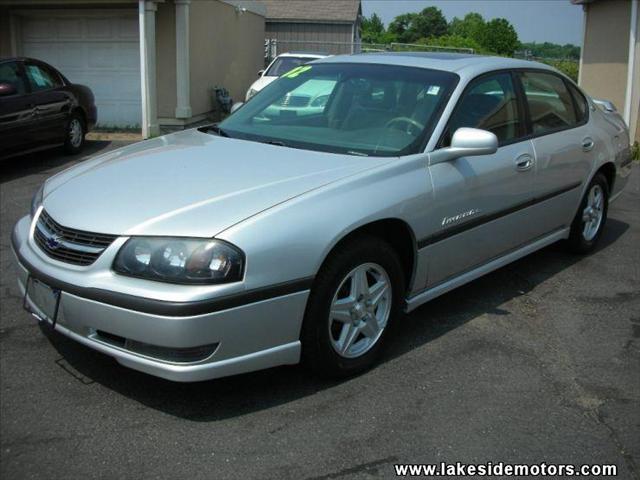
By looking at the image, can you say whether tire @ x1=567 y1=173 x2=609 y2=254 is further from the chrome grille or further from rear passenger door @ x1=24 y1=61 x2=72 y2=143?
rear passenger door @ x1=24 y1=61 x2=72 y2=143

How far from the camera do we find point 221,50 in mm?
16984

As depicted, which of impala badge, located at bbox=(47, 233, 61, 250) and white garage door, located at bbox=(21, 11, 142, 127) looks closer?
impala badge, located at bbox=(47, 233, 61, 250)

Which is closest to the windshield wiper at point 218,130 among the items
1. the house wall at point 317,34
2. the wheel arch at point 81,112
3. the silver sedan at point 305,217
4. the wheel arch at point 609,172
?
the silver sedan at point 305,217

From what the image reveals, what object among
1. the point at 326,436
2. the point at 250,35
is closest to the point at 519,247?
the point at 326,436

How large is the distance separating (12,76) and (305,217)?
25.7 feet

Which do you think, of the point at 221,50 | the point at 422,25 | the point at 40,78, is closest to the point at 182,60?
the point at 221,50

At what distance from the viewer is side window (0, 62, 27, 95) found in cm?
933

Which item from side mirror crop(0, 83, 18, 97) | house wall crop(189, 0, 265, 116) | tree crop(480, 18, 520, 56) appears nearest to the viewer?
side mirror crop(0, 83, 18, 97)

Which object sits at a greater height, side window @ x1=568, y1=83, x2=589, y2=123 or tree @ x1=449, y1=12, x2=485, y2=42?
tree @ x1=449, y1=12, x2=485, y2=42

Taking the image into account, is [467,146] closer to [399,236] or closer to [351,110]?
[399,236]

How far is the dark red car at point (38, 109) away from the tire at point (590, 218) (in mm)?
7068

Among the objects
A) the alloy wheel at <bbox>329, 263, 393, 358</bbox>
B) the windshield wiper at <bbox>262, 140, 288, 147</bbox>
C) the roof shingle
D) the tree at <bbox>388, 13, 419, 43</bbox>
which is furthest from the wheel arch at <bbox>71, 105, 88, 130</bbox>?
the tree at <bbox>388, 13, 419, 43</bbox>

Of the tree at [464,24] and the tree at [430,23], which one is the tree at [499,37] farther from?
the tree at [430,23]

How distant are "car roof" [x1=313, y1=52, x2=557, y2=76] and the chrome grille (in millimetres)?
2368
